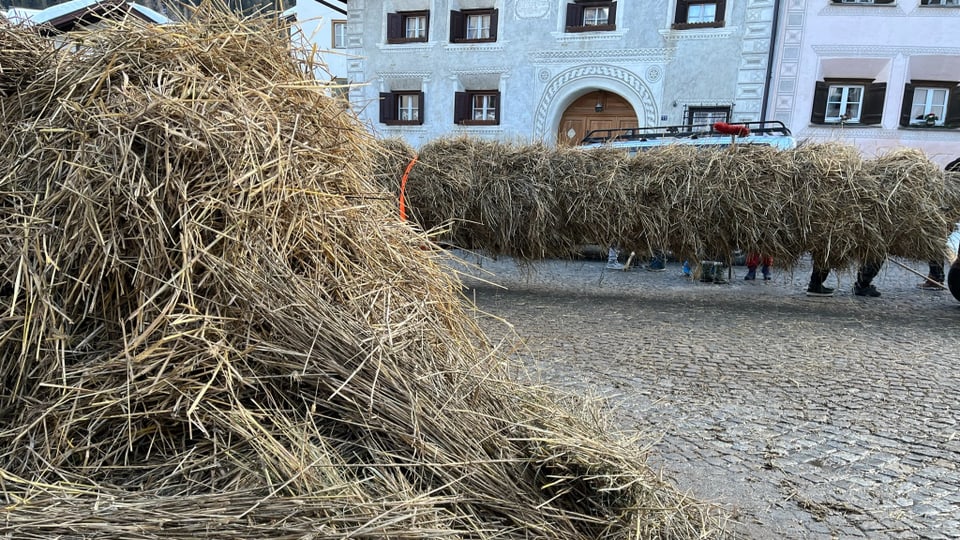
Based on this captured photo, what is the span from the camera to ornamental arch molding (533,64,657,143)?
17.3 m

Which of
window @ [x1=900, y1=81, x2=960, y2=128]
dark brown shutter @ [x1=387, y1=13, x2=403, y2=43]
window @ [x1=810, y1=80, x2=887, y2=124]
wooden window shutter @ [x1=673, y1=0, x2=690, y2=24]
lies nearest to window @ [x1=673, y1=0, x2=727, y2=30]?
wooden window shutter @ [x1=673, y1=0, x2=690, y2=24]

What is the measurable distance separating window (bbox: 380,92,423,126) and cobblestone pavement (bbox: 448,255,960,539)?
12.3 metres

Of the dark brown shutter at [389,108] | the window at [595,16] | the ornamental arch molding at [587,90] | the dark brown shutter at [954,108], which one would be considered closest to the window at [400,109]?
the dark brown shutter at [389,108]

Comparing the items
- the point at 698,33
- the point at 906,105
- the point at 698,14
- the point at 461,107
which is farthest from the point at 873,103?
the point at 461,107

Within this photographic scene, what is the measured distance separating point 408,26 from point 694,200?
1514 centimetres

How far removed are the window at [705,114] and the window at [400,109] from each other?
8.17m

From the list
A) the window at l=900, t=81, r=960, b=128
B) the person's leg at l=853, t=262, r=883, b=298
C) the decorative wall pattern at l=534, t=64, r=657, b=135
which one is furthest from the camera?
the decorative wall pattern at l=534, t=64, r=657, b=135

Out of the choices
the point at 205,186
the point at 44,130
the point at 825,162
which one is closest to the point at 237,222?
the point at 205,186

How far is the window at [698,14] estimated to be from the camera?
16422mm

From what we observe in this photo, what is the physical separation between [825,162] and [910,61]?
11.5 m

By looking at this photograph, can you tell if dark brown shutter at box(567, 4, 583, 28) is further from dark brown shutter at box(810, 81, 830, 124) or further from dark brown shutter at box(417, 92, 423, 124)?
dark brown shutter at box(810, 81, 830, 124)

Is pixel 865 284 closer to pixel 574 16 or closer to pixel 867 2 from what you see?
pixel 867 2

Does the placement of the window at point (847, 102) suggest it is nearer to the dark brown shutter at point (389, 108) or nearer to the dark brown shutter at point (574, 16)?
the dark brown shutter at point (574, 16)

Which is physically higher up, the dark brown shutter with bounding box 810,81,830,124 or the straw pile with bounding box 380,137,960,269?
the dark brown shutter with bounding box 810,81,830,124
